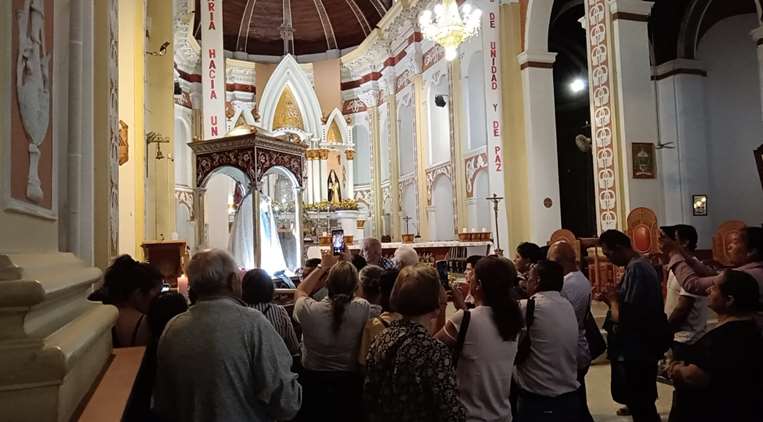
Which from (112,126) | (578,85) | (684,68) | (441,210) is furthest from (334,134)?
(112,126)

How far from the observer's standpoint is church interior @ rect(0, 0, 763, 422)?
62.2 inches

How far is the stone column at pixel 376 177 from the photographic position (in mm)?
20188

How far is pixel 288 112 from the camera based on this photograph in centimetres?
1981

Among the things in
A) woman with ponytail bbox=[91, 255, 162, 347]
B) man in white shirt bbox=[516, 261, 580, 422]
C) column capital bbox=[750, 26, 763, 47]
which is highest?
column capital bbox=[750, 26, 763, 47]

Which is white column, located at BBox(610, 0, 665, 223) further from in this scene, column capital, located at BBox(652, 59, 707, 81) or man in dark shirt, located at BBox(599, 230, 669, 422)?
man in dark shirt, located at BBox(599, 230, 669, 422)

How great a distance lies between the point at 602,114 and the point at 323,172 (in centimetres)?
1191

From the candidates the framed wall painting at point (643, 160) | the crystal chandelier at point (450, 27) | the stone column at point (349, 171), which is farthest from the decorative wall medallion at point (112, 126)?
the stone column at point (349, 171)

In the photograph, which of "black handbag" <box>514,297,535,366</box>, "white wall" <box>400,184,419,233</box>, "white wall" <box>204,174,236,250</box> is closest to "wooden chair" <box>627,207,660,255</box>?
"black handbag" <box>514,297,535,366</box>

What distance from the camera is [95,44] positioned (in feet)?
11.7

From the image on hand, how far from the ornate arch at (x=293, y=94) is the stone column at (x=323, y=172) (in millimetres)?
652

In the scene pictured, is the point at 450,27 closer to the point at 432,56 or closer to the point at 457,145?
the point at 457,145

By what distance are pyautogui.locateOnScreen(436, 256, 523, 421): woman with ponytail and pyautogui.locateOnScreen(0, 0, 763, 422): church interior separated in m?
1.23

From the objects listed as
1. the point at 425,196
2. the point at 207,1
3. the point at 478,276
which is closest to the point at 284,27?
the point at 425,196

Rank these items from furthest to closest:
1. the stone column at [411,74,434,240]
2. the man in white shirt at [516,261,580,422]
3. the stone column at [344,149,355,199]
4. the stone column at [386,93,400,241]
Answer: the stone column at [344,149,355,199], the stone column at [386,93,400,241], the stone column at [411,74,434,240], the man in white shirt at [516,261,580,422]
